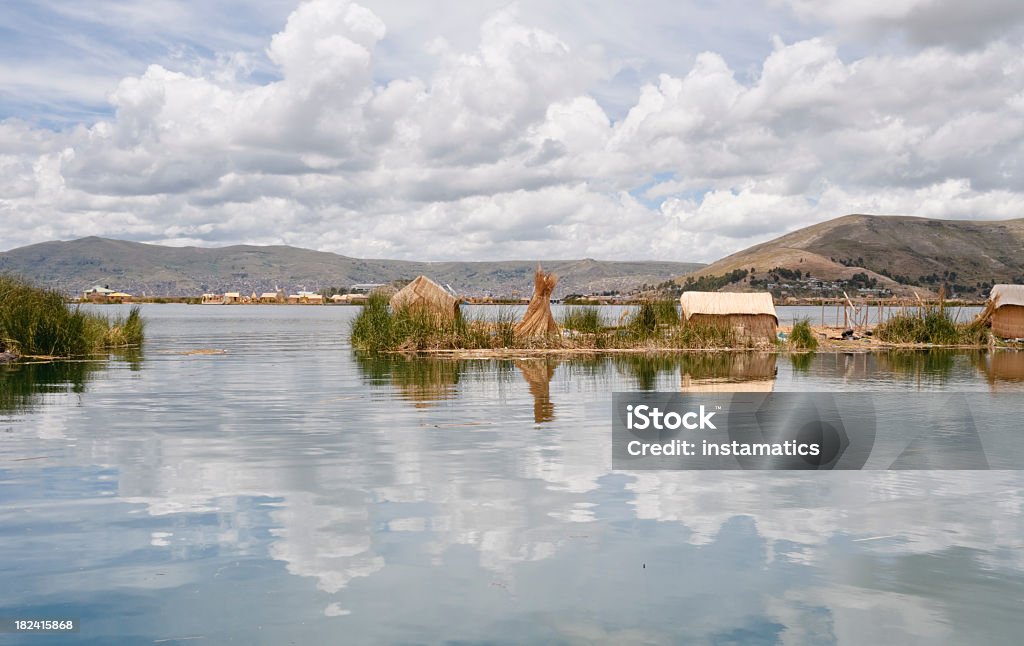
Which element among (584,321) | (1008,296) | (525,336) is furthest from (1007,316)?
(525,336)

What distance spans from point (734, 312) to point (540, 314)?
6661 millimetres

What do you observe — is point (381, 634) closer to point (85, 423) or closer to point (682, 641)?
point (682, 641)

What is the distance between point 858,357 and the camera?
28.8 metres

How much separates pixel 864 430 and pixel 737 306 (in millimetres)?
19967

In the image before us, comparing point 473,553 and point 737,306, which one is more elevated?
point 737,306

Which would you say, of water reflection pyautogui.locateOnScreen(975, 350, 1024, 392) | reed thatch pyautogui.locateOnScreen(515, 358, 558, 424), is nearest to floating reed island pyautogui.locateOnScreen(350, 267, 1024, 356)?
reed thatch pyautogui.locateOnScreen(515, 358, 558, 424)

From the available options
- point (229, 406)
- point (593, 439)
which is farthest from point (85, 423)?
point (593, 439)

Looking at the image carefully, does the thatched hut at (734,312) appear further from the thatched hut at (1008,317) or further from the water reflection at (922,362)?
the thatched hut at (1008,317)

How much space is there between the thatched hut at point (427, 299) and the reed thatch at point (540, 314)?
2.34 metres

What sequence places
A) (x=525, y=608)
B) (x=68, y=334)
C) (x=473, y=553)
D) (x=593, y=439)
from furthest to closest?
(x=68, y=334) → (x=593, y=439) → (x=473, y=553) → (x=525, y=608)

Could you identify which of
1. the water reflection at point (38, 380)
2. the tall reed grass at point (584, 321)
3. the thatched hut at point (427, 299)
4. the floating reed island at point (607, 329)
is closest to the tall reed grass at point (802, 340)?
the floating reed island at point (607, 329)

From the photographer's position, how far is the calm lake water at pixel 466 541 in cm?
536

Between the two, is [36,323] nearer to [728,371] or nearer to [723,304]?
[728,371]

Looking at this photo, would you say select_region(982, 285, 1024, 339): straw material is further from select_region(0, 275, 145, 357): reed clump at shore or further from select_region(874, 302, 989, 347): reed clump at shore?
select_region(0, 275, 145, 357): reed clump at shore
